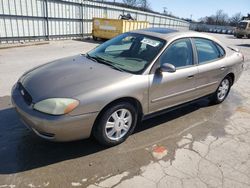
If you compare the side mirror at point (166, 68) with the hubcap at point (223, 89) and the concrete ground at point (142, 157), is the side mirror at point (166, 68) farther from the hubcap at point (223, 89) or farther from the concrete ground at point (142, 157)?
the hubcap at point (223, 89)

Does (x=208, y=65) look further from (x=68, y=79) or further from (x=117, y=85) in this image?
(x=68, y=79)

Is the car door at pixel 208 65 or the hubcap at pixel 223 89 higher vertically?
the car door at pixel 208 65

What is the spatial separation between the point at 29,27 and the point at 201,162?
12.7 m

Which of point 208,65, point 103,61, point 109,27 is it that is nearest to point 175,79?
point 208,65

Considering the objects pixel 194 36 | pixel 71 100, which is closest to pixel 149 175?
pixel 71 100

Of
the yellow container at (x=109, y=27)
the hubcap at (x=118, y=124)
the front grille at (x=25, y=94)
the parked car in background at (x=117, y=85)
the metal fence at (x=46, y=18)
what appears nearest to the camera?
the parked car in background at (x=117, y=85)

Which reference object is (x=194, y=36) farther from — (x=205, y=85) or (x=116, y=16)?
(x=116, y=16)

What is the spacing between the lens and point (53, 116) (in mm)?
2662

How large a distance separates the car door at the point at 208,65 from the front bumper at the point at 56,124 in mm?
2271

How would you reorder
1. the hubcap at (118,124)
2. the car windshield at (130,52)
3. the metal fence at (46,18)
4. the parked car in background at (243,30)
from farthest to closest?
the parked car in background at (243,30)
the metal fence at (46,18)
the car windshield at (130,52)
the hubcap at (118,124)

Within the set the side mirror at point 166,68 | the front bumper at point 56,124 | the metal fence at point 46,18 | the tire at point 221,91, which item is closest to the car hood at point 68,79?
the front bumper at point 56,124

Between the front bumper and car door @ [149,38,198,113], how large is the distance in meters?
1.07

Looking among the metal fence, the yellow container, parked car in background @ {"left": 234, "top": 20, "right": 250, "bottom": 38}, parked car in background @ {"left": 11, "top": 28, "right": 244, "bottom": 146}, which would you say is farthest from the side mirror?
parked car in background @ {"left": 234, "top": 20, "right": 250, "bottom": 38}

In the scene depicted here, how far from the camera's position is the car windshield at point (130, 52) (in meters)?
3.50
